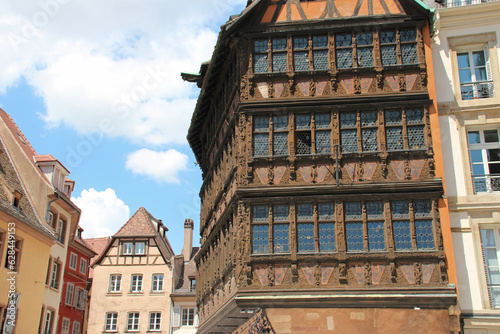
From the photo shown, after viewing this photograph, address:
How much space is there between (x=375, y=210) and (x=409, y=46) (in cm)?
506

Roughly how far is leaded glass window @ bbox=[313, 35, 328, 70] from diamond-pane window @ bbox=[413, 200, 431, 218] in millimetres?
4703

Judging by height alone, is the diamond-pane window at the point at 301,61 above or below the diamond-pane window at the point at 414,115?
above

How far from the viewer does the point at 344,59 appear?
16562mm

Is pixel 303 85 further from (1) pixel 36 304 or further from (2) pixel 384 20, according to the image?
(1) pixel 36 304

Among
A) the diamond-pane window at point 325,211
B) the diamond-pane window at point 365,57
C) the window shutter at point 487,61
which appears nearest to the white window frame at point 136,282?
the diamond-pane window at point 325,211

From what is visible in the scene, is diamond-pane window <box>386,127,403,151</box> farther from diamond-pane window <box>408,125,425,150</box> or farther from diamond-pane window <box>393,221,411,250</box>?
diamond-pane window <box>393,221,411,250</box>

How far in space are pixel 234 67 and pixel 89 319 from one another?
23947 mm

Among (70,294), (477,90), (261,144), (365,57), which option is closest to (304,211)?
(261,144)

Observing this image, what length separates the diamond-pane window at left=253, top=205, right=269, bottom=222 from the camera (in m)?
15.6

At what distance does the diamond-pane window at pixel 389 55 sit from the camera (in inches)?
648

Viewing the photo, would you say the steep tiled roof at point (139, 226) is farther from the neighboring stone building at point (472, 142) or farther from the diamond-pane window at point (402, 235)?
the neighboring stone building at point (472, 142)

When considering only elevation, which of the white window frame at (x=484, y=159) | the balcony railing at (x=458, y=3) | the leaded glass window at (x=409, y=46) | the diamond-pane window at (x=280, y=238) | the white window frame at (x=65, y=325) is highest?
the balcony railing at (x=458, y=3)

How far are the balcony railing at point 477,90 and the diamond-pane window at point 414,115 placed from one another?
1702 millimetres

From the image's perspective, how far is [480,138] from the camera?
1650 centimetres
